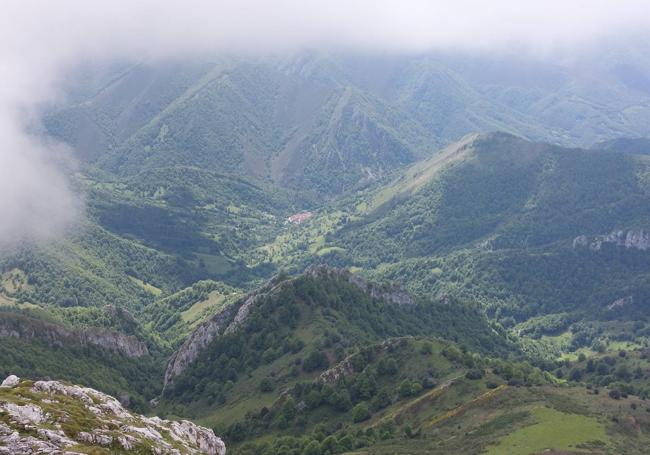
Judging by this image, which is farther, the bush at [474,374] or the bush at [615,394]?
the bush at [474,374]

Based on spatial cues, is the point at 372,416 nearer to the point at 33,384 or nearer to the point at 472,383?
the point at 472,383

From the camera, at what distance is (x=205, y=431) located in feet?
530

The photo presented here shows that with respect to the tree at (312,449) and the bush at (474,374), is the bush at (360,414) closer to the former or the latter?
the tree at (312,449)

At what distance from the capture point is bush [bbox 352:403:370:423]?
622 ft

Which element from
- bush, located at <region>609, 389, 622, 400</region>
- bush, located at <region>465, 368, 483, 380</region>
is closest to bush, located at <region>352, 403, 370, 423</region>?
bush, located at <region>465, 368, 483, 380</region>

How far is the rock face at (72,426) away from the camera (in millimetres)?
97750

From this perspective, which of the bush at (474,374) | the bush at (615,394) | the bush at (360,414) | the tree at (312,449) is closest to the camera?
the tree at (312,449)

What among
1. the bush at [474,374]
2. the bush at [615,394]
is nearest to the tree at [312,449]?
the bush at [474,374]

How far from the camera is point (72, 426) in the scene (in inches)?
4225

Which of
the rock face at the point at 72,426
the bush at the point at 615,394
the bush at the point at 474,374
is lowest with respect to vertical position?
the bush at the point at 615,394

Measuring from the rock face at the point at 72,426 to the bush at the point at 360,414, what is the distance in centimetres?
5392

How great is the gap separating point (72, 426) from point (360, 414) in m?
96.2

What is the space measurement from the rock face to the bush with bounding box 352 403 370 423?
53921mm

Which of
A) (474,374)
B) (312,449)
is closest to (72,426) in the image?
(312,449)
